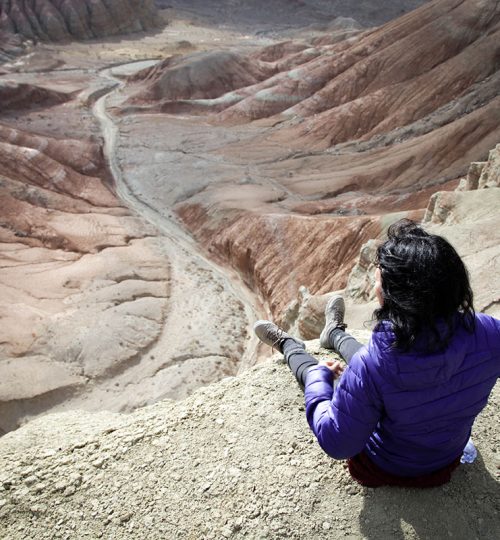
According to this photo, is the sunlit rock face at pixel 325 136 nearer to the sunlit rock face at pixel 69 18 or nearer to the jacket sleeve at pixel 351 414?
the jacket sleeve at pixel 351 414

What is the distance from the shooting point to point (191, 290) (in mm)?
15102

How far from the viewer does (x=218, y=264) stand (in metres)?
17.3

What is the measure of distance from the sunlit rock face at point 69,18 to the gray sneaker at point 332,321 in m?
54.3

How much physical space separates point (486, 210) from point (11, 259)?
43.3 feet

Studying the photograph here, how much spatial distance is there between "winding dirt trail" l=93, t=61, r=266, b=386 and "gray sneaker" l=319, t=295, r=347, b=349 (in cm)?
743

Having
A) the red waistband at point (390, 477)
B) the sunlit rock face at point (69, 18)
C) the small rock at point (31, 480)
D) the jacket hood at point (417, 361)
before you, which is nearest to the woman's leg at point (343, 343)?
the red waistband at point (390, 477)

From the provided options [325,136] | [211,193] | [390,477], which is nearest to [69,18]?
[325,136]

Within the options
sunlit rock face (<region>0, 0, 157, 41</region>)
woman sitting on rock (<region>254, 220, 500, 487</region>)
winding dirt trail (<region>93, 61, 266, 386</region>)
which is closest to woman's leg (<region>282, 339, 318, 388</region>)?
woman sitting on rock (<region>254, 220, 500, 487</region>)

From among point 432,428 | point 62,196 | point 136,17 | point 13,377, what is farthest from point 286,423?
point 136,17

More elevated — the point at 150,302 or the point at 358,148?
the point at 358,148

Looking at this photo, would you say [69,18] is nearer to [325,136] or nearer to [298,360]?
[325,136]

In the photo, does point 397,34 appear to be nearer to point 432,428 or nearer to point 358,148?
point 358,148

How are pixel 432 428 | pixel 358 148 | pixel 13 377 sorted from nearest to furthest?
pixel 432 428 < pixel 13 377 < pixel 358 148

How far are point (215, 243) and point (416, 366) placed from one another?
52.1ft
